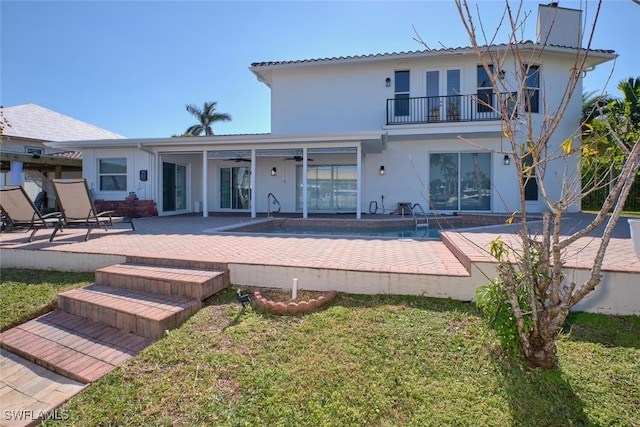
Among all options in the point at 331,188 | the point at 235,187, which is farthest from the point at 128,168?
the point at 331,188

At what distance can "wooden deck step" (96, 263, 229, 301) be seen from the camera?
4061 mm

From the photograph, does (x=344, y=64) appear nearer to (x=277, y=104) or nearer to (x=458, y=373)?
(x=277, y=104)

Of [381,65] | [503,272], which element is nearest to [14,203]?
[503,272]

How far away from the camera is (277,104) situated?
15.4 metres

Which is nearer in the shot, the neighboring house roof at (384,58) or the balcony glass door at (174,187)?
the neighboring house roof at (384,58)

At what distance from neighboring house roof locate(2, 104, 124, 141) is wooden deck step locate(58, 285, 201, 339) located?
20.9 m

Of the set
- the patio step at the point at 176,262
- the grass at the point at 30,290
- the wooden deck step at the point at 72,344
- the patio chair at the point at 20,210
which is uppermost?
the patio chair at the point at 20,210

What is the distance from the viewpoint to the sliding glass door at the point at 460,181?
1354 cm

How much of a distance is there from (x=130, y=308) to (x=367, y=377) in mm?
2780

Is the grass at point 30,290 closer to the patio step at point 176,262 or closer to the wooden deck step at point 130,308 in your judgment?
the wooden deck step at point 130,308

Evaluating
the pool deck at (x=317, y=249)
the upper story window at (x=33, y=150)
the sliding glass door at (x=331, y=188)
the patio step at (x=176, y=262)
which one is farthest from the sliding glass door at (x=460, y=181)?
the upper story window at (x=33, y=150)

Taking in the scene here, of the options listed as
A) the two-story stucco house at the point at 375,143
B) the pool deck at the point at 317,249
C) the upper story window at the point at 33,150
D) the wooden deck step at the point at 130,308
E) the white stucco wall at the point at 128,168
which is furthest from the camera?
the upper story window at the point at 33,150

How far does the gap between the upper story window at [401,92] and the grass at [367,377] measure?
11.8m

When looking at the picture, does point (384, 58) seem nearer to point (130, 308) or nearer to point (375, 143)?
point (375, 143)
